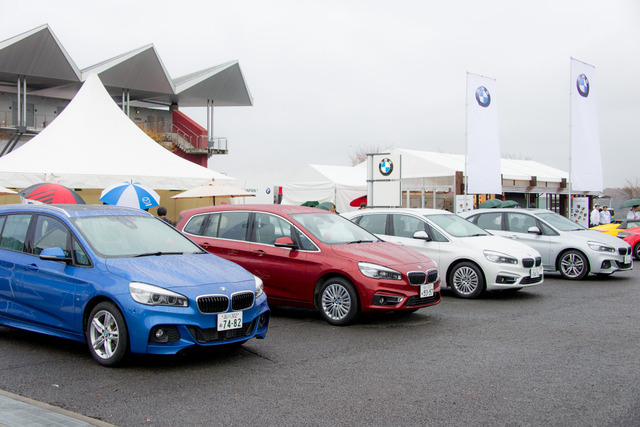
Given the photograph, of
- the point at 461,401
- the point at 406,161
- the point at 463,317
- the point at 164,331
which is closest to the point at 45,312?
the point at 164,331

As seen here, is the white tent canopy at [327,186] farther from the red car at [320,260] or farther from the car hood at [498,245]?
the red car at [320,260]

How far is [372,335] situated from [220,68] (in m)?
45.2

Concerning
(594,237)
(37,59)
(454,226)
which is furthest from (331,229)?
(37,59)

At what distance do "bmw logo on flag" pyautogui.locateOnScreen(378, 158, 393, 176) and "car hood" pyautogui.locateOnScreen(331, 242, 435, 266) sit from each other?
8534 millimetres

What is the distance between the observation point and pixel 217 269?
600 centimetres

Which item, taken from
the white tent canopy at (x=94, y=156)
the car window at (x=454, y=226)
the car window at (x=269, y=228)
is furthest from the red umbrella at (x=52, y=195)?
the car window at (x=454, y=226)

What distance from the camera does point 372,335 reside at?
7.11m

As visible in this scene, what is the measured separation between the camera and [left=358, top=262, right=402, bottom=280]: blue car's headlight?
24.5ft

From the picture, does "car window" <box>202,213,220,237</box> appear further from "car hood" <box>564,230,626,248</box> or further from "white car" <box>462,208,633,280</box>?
"car hood" <box>564,230,626,248</box>

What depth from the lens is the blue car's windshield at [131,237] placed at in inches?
235

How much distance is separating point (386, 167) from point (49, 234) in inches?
463

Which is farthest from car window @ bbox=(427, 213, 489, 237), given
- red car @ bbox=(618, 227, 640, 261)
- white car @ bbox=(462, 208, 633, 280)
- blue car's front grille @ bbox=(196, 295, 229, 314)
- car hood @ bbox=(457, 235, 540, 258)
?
red car @ bbox=(618, 227, 640, 261)

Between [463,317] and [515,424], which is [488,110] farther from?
[515,424]

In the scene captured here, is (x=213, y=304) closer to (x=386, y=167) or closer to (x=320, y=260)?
(x=320, y=260)
